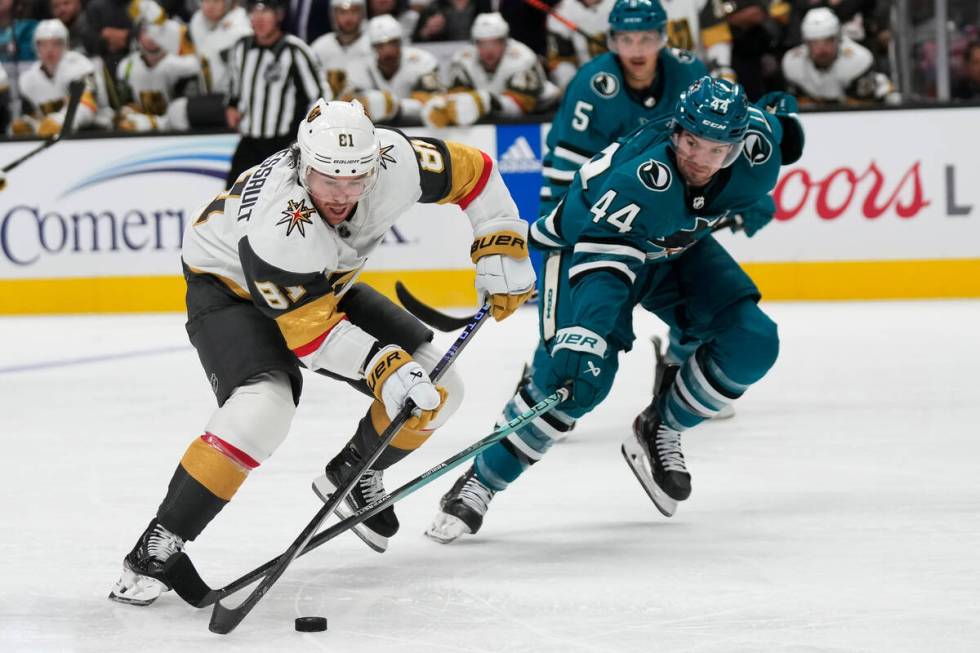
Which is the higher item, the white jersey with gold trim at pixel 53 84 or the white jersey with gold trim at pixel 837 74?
the white jersey with gold trim at pixel 53 84

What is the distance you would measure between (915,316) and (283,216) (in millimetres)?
5016

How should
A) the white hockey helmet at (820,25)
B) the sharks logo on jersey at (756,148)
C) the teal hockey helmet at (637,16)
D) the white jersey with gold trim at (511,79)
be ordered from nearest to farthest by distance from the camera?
the sharks logo on jersey at (756,148), the teal hockey helmet at (637,16), the white hockey helmet at (820,25), the white jersey with gold trim at (511,79)

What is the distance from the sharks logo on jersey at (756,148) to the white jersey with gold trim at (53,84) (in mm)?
6214

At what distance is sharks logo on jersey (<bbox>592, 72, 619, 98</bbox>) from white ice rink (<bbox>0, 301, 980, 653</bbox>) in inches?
40.9

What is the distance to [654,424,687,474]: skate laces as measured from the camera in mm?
3516

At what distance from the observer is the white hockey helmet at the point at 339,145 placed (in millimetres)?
2709

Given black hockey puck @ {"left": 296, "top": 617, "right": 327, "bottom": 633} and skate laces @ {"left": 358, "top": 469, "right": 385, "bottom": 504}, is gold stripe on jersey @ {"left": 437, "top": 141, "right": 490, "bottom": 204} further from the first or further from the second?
black hockey puck @ {"left": 296, "top": 617, "right": 327, "bottom": 633}

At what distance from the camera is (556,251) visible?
378 centimetres

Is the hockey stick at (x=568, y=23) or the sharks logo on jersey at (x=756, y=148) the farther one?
the hockey stick at (x=568, y=23)

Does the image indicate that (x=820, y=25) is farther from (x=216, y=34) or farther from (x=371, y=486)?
(x=371, y=486)

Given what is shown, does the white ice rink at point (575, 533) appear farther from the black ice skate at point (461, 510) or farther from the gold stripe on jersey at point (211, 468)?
the gold stripe on jersey at point (211, 468)

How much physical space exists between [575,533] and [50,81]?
6.68m

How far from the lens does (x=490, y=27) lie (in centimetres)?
828

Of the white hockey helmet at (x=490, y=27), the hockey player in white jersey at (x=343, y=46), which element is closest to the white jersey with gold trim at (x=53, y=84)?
the hockey player in white jersey at (x=343, y=46)
